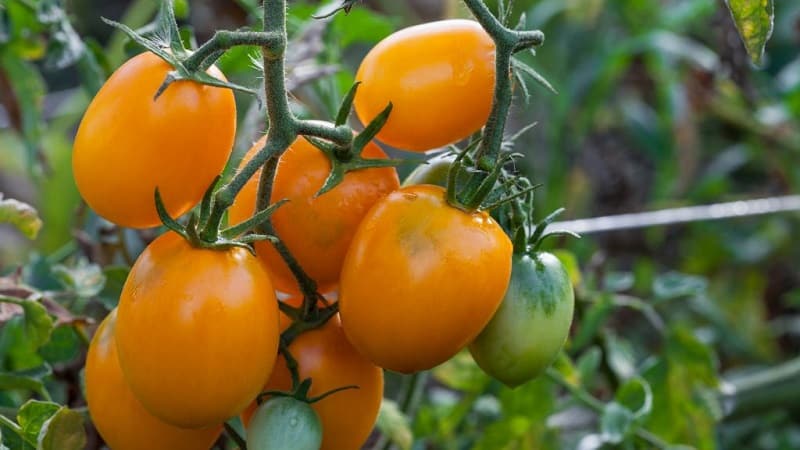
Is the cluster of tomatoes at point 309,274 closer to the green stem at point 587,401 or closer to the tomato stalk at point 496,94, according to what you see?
the tomato stalk at point 496,94

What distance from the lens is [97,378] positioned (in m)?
0.64

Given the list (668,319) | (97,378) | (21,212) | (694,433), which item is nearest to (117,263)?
(21,212)

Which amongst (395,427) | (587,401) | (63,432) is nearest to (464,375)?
(587,401)

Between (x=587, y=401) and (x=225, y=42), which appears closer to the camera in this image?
(x=225, y=42)

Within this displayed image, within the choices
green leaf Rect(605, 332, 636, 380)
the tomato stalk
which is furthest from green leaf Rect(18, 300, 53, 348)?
green leaf Rect(605, 332, 636, 380)

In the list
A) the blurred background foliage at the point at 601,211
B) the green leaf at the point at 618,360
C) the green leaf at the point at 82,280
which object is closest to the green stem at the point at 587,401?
the blurred background foliage at the point at 601,211

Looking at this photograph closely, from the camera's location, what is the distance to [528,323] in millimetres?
651

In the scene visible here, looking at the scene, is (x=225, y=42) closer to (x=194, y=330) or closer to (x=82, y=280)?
(x=194, y=330)

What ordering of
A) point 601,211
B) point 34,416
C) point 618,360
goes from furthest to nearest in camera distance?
point 601,211 → point 618,360 → point 34,416

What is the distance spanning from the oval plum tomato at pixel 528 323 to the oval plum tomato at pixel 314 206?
10cm

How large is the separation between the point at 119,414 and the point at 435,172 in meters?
0.25

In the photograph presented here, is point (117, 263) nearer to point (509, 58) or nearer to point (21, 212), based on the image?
point (21, 212)

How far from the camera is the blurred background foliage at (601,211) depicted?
3.26ft

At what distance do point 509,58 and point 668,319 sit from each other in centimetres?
124
